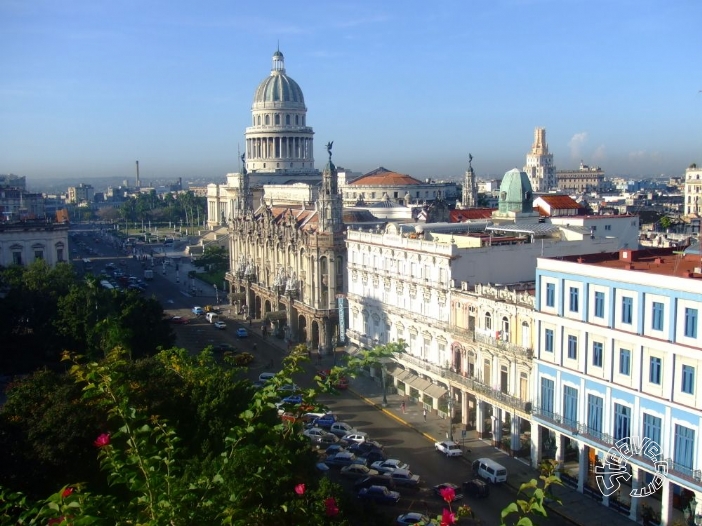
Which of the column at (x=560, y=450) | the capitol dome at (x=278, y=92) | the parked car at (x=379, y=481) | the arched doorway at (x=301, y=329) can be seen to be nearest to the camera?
the parked car at (x=379, y=481)

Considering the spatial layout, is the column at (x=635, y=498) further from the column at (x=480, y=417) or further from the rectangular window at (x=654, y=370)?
the column at (x=480, y=417)

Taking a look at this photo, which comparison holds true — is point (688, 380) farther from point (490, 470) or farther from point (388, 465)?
point (388, 465)

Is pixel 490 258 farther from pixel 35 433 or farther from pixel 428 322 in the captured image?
pixel 35 433

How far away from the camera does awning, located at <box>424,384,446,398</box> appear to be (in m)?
53.8

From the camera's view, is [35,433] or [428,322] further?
[428,322]

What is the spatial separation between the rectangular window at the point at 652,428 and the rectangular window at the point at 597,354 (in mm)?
3879

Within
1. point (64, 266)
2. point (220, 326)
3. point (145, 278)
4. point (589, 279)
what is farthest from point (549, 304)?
point (145, 278)

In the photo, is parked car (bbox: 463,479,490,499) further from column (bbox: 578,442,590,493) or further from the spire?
the spire

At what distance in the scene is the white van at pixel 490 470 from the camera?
42.9 m

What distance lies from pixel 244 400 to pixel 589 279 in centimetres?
1931

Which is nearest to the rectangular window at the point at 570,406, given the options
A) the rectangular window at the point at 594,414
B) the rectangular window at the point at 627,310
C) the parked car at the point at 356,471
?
the rectangular window at the point at 594,414

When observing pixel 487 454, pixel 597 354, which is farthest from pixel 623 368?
pixel 487 454

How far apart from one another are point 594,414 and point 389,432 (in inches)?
643

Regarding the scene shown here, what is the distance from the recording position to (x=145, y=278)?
421ft
